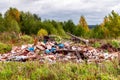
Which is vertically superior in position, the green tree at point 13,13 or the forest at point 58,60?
the green tree at point 13,13

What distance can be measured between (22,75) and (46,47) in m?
6.30

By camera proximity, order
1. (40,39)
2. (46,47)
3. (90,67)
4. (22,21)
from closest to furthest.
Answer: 1. (90,67)
2. (46,47)
3. (40,39)
4. (22,21)

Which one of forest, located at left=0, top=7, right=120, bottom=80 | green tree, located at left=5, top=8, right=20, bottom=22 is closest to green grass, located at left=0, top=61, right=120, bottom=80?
forest, located at left=0, top=7, right=120, bottom=80

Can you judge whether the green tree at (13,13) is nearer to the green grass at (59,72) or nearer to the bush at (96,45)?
the bush at (96,45)

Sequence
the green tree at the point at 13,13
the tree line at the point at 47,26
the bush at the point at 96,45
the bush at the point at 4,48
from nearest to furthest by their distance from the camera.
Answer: the bush at the point at 4,48, the bush at the point at 96,45, the tree line at the point at 47,26, the green tree at the point at 13,13

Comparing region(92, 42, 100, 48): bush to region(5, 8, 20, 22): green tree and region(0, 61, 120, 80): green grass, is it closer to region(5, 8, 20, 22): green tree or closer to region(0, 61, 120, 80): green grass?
region(0, 61, 120, 80): green grass

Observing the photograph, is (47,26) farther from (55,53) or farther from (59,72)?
(59,72)

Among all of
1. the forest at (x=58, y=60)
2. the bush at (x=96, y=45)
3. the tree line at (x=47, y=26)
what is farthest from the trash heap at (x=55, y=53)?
the tree line at (x=47, y=26)

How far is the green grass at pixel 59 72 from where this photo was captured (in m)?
7.17

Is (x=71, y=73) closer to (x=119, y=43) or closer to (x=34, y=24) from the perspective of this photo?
(x=119, y=43)

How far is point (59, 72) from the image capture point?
7391 mm

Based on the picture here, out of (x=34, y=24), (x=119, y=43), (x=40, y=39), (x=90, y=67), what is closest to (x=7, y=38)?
(x=40, y=39)

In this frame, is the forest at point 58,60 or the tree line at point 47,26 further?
the tree line at point 47,26

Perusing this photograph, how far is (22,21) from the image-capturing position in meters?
55.3
